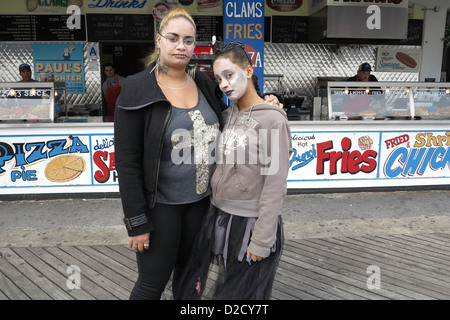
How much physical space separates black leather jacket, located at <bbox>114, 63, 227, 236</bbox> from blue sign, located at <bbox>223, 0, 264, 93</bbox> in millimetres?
3727

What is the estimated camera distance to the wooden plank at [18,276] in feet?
9.12

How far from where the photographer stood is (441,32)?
882 centimetres

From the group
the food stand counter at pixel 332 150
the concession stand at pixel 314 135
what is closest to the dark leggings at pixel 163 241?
the concession stand at pixel 314 135

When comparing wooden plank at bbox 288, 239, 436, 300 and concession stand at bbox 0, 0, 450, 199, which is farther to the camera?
concession stand at bbox 0, 0, 450, 199

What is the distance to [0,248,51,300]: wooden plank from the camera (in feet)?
9.12

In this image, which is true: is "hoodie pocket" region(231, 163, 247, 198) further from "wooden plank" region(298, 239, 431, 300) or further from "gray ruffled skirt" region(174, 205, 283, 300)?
"wooden plank" region(298, 239, 431, 300)

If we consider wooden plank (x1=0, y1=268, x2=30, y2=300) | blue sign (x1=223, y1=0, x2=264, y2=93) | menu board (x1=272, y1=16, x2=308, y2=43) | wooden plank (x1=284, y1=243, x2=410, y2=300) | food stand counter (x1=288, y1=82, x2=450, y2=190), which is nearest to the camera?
wooden plank (x1=0, y1=268, x2=30, y2=300)

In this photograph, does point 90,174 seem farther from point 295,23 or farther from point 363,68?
point 295,23

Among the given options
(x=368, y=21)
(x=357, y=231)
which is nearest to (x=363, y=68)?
(x=368, y=21)

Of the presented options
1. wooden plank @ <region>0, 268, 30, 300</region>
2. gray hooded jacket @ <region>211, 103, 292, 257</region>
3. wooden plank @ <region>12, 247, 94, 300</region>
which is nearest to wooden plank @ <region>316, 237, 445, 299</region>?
gray hooded jacket @ <region>211, 103, 292, 257</region>

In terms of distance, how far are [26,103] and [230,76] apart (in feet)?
12.7

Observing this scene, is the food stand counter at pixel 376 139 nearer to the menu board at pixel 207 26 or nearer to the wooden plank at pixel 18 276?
the wooden plank at pixel 18 276

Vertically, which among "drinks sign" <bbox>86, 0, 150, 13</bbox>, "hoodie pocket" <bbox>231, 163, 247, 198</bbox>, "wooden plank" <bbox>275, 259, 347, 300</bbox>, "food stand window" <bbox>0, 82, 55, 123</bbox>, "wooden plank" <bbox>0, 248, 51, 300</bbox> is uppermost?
"drinks sign" <bbox>86, 0, 150, 13</bbox>

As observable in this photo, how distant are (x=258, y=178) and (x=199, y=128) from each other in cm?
38
